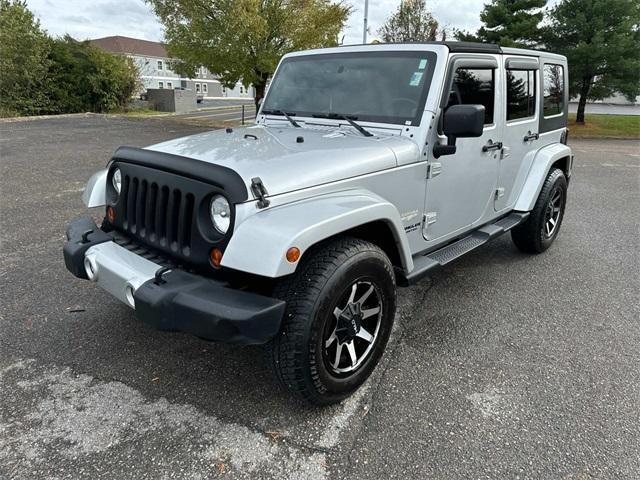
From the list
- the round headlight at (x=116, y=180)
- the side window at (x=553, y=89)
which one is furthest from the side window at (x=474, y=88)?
the round headlight at (x=116, y=180)

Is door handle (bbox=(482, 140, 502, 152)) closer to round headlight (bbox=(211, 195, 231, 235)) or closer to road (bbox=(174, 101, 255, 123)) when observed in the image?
round headlight (bbox=(211, 195, 231, 235))

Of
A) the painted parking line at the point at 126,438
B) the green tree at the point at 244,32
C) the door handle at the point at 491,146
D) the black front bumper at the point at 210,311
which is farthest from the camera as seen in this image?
the green tree at the point at 244,32

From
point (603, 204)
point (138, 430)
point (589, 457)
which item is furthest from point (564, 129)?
point (138, 430)

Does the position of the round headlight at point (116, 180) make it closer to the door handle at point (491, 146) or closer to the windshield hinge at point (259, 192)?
the windshield hinge at point (259, 192)

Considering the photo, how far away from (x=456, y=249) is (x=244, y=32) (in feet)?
42.2

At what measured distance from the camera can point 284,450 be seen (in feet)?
7.13

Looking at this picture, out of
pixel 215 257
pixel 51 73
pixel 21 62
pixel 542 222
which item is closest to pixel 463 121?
pixel 215 257

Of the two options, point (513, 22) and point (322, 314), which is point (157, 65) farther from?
point (322, 314)

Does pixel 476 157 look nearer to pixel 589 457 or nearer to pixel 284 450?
pixel 589 457

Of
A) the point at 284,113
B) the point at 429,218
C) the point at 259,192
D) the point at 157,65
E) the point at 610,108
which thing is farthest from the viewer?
the point at 157,65

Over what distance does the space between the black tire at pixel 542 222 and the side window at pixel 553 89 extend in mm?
616

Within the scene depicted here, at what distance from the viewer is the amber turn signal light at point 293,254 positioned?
6.43 feet

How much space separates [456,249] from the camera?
11.3ft

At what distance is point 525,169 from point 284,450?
11.0 ft
